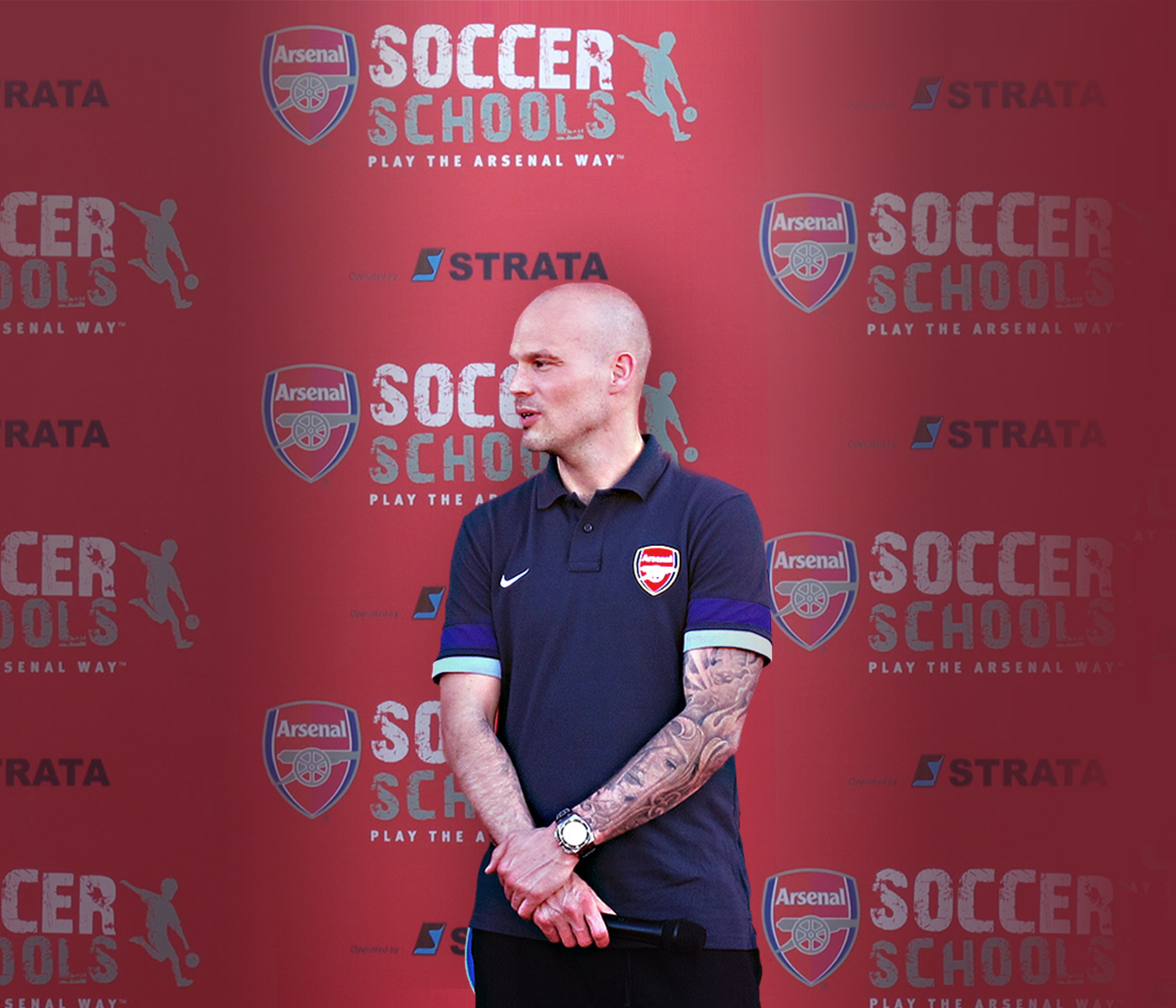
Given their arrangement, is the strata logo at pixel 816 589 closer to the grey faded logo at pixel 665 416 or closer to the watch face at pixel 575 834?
the grey faded logo at pixel 665 416

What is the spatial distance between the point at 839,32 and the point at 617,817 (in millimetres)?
1702

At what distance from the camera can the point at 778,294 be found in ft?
7.83

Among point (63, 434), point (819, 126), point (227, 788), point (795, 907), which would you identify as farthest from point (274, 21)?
point (795, 907)

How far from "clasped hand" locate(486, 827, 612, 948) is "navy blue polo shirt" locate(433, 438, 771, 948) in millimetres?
52

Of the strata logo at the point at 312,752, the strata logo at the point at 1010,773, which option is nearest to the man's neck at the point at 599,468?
the strata logo at the point at 312,752

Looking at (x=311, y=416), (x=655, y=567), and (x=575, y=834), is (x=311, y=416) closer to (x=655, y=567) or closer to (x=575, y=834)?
(x=655, y=567)

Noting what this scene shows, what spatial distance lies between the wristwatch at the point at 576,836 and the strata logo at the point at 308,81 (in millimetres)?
1565

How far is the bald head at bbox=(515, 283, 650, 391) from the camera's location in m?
1.84

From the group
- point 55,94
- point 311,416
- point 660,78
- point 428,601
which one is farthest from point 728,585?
point 55,94

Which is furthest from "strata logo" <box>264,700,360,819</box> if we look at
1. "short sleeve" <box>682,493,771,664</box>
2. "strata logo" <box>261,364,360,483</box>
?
"short sleeve" <box>682,493,771,664</box>

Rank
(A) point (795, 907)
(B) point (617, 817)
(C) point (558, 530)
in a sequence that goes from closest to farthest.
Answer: (B) point (617, 817) < (C) point (558, 530) < (A) point (795, 907)

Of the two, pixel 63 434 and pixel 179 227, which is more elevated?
pixel 179 227

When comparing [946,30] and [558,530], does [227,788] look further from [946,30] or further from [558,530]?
[946,30]

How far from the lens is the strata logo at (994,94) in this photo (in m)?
2.37
